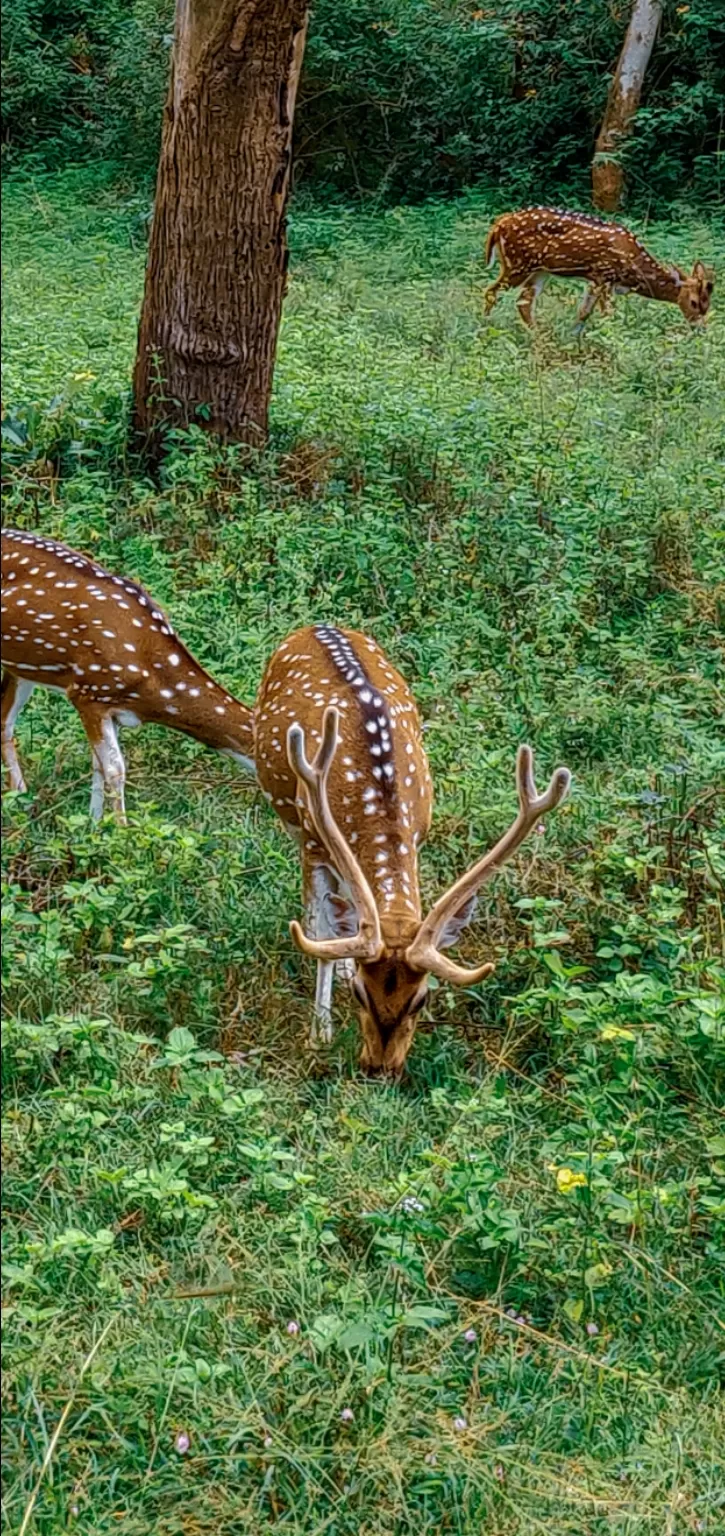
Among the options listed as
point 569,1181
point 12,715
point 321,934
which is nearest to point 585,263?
point 12,715

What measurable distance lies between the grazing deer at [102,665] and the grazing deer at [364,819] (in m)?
0.24

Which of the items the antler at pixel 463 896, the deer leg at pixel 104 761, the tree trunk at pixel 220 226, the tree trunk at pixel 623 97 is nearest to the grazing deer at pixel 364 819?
the antler at pixel 463 896

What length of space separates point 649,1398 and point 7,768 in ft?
10.7

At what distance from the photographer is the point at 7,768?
5969 mm

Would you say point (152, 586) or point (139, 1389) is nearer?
point (139, 1389)

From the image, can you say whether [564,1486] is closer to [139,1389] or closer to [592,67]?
[139,1389]

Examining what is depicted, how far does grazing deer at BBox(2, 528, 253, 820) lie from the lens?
5.88 metres

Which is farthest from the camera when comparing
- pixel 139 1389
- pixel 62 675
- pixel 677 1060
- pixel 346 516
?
pixel 346 516

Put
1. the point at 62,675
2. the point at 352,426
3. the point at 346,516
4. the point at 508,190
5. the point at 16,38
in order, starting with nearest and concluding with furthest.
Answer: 1. the point at 62,675
2. the point at 346,516
3. the point at 352,426
4. the point at 16,38
5. the point at 508,190

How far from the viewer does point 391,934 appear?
4621 millimetres

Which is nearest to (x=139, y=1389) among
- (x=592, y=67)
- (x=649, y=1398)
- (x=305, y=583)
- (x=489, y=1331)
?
(x=489, y=1331)

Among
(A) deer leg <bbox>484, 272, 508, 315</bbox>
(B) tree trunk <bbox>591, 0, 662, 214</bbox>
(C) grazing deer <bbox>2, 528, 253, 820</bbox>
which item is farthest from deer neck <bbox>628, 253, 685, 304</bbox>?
(C) grazing deer <bbox>2, 528, 253, 820</bbox>

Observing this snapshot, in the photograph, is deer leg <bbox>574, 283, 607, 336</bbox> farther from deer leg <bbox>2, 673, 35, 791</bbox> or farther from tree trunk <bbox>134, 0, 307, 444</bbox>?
deer leg <bbox>2, 673, 35, 791</bbox>

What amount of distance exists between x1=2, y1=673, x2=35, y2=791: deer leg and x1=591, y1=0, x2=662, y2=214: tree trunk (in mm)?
12349
